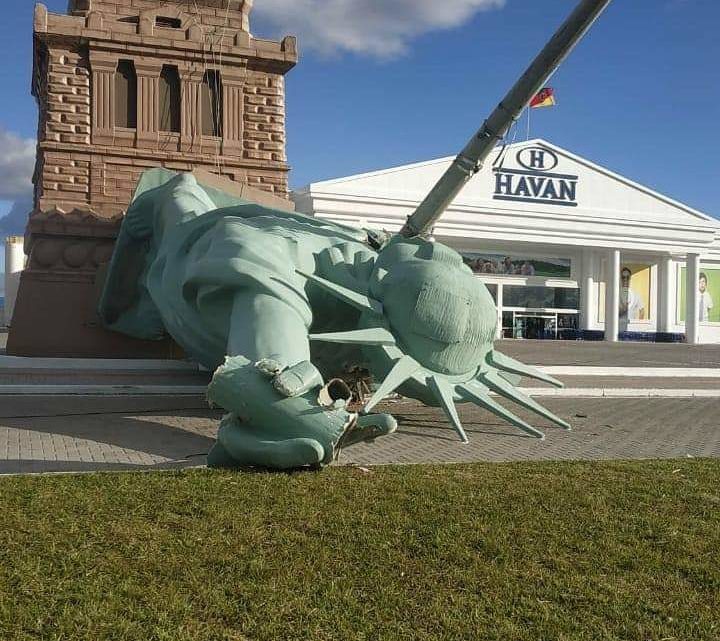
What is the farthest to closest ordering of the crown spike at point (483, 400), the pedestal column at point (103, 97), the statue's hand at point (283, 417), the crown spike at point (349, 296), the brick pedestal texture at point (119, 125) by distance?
1. the pedestal column at point (103, 97)
2. the brick pedestal texture at point (119, 125)
3. the crown spike at point (349, 296)
4. the crown spike at point (483, 400)
5. the statue's hand at point (283, 417)

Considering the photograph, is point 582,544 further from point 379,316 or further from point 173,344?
point 173,344

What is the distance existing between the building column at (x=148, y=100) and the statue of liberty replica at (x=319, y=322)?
594 cm

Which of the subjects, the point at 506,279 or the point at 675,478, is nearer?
the point at 675,478

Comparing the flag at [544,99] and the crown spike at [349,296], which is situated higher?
the flag at [544,99]

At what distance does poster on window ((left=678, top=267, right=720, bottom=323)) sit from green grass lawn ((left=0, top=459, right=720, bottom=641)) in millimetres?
43132

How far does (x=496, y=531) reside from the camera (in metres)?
4.04

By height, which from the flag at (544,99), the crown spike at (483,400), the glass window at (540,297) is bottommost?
the crown spike at (483,400)

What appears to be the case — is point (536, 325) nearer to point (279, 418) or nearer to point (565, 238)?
point (565, 238)

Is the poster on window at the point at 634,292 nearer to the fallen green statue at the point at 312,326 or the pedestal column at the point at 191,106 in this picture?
the pedestal column at the point at 191,106

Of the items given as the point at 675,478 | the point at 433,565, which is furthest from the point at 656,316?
the point at 433,565

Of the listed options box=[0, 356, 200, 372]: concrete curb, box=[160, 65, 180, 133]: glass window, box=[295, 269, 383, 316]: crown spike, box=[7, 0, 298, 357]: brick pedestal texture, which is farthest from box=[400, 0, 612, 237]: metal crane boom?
box=[160, 65, 180, 133]: glass window

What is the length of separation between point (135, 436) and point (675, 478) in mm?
4550

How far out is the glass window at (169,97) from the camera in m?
13.6

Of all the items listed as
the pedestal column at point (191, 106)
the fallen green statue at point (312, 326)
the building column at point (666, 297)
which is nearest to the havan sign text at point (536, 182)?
the building column at point (666, 297)
